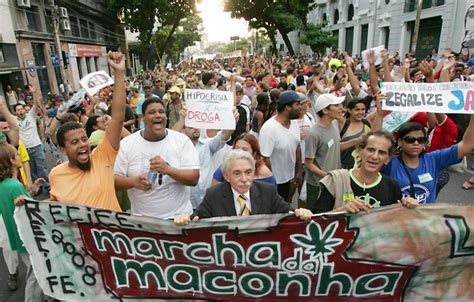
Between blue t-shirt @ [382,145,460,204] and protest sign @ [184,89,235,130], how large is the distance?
5.28 ft

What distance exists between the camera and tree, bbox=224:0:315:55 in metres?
27.1

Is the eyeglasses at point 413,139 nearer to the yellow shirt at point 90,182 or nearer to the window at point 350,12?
the yellow shirt at point 90,182

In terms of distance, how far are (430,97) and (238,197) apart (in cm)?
209

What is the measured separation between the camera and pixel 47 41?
2161cm

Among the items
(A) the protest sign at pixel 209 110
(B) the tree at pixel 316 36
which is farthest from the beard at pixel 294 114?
(B) the tree at pixel 316 36

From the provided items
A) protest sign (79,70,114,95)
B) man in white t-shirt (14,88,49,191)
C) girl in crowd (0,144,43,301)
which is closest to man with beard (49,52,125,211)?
girl in crowd (0,144,43,301)

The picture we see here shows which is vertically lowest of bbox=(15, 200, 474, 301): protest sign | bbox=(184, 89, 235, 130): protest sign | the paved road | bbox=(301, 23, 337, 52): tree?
the paved road

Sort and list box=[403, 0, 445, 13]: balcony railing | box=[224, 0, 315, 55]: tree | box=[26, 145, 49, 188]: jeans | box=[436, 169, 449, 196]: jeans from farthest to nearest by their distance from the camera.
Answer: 1. box=[224, 0, 315, 55]: tree
2. box=[403, 0, 445, 13]: balcony railing
3. box=[26, 145, 49, 188]: jeans
4. box=[436, 169, 449, 196]: jeans

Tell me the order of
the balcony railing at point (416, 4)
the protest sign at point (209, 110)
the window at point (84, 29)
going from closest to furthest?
the protest sign at point (209, 110), the balcony railing at point (416, 4), the window at point (84, 29)

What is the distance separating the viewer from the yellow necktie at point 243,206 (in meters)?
2.48

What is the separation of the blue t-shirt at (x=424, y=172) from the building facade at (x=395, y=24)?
20.0 metres

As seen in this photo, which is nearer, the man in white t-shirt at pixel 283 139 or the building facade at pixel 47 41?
the man in white t-shirt at pixel 283 139

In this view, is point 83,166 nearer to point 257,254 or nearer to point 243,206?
point 243,206

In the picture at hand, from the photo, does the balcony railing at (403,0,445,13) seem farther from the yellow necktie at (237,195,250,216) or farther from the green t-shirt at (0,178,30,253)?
the green t-shirt at (0,178,30,253)
